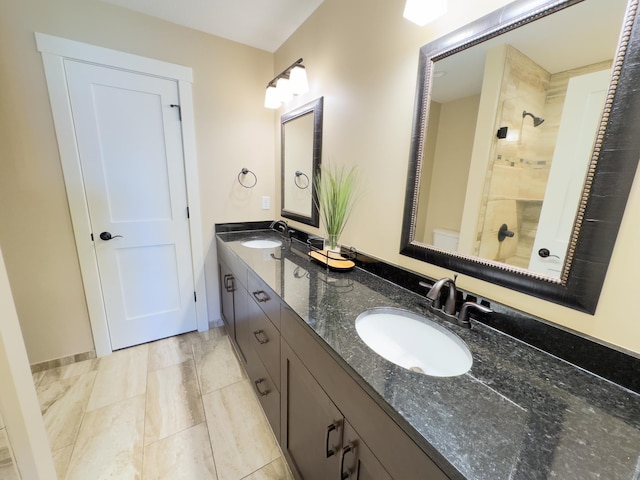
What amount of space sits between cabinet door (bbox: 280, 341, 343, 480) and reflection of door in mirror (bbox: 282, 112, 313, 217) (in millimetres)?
1183

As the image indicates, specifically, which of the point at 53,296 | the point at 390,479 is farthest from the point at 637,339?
the point at 53,296

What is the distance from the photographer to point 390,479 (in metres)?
0.61

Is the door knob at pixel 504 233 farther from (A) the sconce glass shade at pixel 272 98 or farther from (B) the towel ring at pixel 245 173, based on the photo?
(B) the towel ring at pixel 245 173

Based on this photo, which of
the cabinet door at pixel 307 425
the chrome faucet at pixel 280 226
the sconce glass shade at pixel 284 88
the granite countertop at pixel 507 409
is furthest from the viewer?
the chrome faucet at pixel 280 226

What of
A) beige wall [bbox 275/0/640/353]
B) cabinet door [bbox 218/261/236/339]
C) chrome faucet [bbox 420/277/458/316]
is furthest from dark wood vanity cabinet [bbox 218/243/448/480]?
beige wall [bbox 275/0/640/353]

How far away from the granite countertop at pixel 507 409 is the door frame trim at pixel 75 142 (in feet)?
5.71

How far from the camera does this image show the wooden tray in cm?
145

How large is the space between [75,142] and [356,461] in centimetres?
238

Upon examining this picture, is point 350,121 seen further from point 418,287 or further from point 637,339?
point 637,339

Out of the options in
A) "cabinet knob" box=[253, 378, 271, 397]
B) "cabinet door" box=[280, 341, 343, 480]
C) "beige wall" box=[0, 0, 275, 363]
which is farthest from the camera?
"beige wall" box=[0, 0, 275, 363]

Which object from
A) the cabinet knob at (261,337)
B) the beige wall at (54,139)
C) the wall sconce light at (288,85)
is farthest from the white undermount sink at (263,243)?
the wall sconce light at (288,85)

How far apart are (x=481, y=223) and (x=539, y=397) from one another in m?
0.55

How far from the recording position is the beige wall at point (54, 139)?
158cm

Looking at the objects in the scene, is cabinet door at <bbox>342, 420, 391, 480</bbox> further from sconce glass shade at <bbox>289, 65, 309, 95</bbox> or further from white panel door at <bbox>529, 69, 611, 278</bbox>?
sconce glass shade at <bbox>289, 65, 309, 95</bbox>
